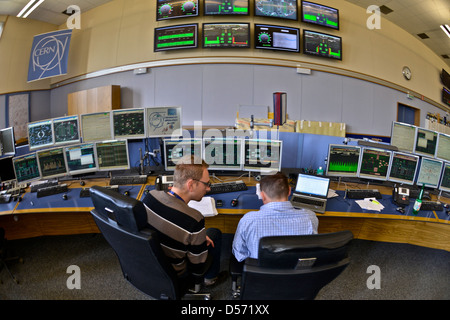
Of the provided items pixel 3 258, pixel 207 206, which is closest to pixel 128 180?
pixel 207 206

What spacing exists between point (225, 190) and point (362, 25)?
17.0 feet

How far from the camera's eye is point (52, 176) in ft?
6.96

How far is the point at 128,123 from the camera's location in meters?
2.37

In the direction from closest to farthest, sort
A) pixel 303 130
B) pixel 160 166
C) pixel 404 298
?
pixel 404 298 < pixel 160 166 < pixel 303 130

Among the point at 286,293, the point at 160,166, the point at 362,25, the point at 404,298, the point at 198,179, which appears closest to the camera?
the point at 286,293

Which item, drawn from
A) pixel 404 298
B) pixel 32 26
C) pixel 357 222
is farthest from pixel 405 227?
pixel 32 26

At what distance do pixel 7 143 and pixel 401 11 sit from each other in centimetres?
785

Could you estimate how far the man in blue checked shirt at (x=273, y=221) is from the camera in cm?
116

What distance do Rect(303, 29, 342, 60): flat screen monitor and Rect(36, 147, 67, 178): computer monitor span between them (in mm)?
4282

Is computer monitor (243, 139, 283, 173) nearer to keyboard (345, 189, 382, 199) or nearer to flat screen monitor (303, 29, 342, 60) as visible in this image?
keyboard (345, 189, 382, 199)

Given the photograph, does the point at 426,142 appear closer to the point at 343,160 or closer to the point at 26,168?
the point at 343,160

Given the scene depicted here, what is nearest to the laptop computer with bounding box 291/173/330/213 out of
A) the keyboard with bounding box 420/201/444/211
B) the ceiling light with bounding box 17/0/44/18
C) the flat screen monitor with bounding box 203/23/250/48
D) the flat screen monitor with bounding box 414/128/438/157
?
the keyboard with bounding box 420/201/444/211

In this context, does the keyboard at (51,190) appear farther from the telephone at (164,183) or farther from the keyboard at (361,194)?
the keyboard at (361,194)

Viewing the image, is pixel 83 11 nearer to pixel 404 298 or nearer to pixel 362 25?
pixel 362 25
